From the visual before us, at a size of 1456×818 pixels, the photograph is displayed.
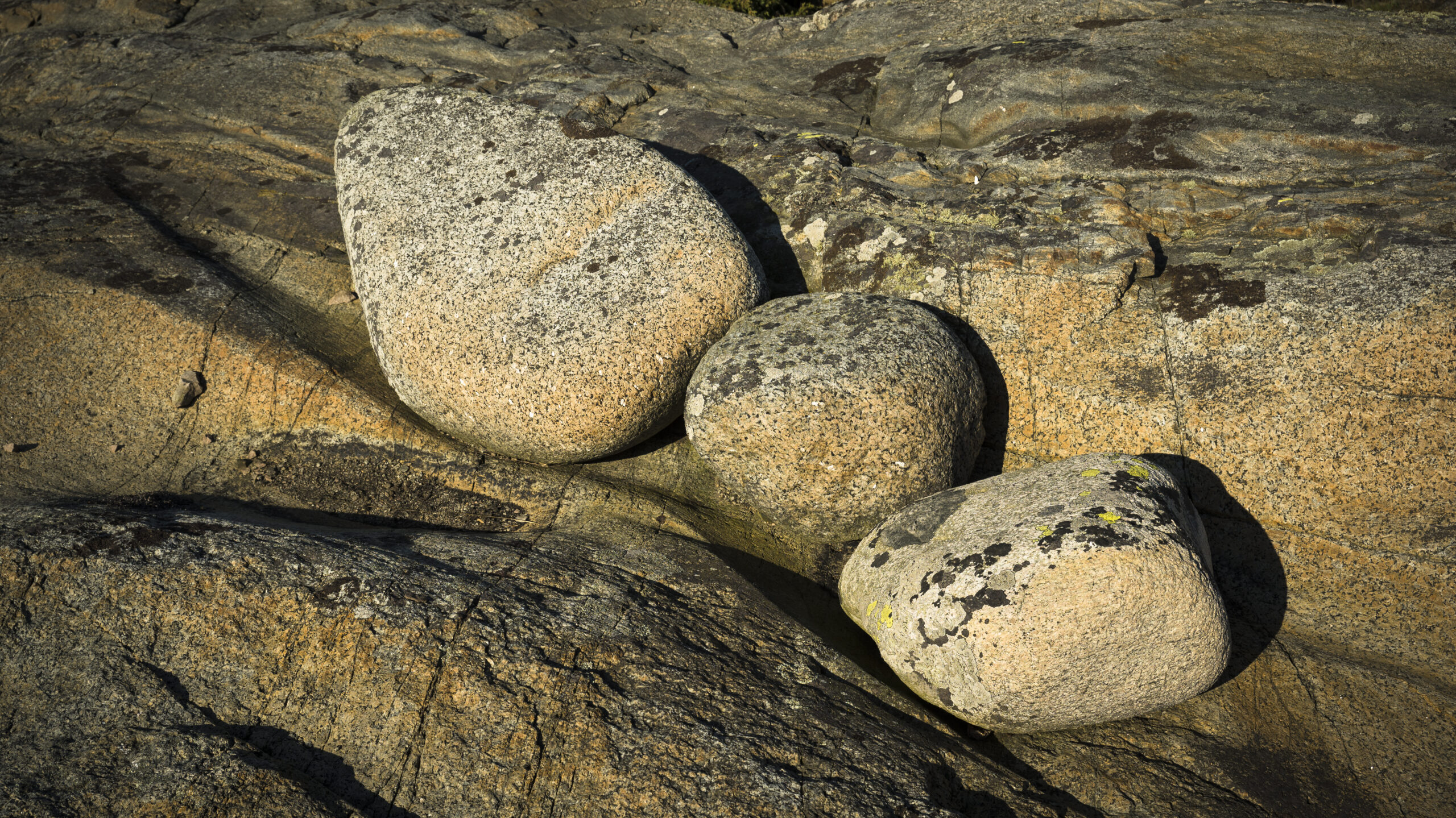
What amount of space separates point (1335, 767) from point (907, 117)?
4825 mm

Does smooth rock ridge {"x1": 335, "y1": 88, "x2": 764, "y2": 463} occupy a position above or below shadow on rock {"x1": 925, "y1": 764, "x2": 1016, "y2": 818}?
above

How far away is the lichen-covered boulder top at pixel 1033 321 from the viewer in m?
3.52

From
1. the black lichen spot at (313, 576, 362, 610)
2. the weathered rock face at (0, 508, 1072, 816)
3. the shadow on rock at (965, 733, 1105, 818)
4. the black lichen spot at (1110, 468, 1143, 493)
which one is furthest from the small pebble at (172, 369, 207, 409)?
the black lichen spot at (1110, 468, 1143, 493)

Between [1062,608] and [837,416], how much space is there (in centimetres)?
122

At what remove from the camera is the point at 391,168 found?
471 cm

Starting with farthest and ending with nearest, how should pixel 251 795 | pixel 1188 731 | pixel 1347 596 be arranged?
pixel 1347 596 < pixel 1188 731 < pixel 251 795

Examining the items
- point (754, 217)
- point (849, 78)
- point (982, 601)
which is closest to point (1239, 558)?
point (982, 601)

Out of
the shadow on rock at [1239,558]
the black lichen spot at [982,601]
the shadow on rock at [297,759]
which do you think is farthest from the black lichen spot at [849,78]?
the shadow on rock at [297,759]

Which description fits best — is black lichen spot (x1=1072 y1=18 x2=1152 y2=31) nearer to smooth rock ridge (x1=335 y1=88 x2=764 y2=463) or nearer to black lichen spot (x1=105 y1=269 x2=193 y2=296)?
smooth rock ridge (x1=335 y1=88 x2=764 y2=463)

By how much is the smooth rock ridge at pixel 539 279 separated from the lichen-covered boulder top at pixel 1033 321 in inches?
15.8

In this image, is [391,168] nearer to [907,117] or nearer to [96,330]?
[96,330]

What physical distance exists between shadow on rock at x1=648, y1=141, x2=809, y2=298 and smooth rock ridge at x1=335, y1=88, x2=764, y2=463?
0.56 meters

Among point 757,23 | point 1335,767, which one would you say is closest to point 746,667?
point 1335,767

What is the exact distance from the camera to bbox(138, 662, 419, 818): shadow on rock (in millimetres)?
2561
